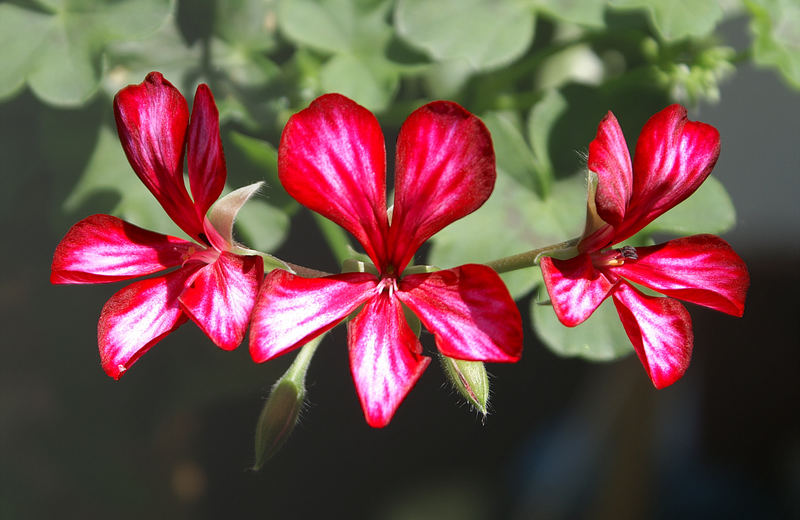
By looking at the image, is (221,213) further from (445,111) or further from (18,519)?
(18,519)

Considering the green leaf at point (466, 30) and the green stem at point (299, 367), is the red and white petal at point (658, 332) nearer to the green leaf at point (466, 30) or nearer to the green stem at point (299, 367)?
the green stem at point (299, 367)

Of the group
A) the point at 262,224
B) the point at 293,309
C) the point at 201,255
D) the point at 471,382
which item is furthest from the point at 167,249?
the point at 262,224

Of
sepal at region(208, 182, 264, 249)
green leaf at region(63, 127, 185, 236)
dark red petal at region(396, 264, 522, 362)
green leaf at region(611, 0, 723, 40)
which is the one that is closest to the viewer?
dark red petal at region(396, 264, 522, 362)

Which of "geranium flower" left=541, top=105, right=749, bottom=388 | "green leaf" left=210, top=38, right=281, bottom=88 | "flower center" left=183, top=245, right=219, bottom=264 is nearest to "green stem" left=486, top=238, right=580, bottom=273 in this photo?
"geranium flower" left=541, top=105, right=749, bottom=388

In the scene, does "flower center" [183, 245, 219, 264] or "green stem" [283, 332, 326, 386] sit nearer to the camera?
"flower center" [183, 245, 219, 264]

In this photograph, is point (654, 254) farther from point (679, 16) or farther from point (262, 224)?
point (262, 224)

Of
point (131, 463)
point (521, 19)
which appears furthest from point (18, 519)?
point (521, 19)

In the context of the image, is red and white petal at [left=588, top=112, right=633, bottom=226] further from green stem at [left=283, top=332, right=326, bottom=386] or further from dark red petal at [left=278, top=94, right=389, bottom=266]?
green stem at [left=283, top=332, right=326, bottom=386]

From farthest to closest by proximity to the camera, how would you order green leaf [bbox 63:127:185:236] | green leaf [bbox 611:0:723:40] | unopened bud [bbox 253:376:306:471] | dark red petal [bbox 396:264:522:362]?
green leaf [bbox 63:127:185:236]
green leaf [bbox 611:0:723:40]
unopened bud [bbox 253:376:306:471]
dark red petal [bbox 396:264:522:362]
